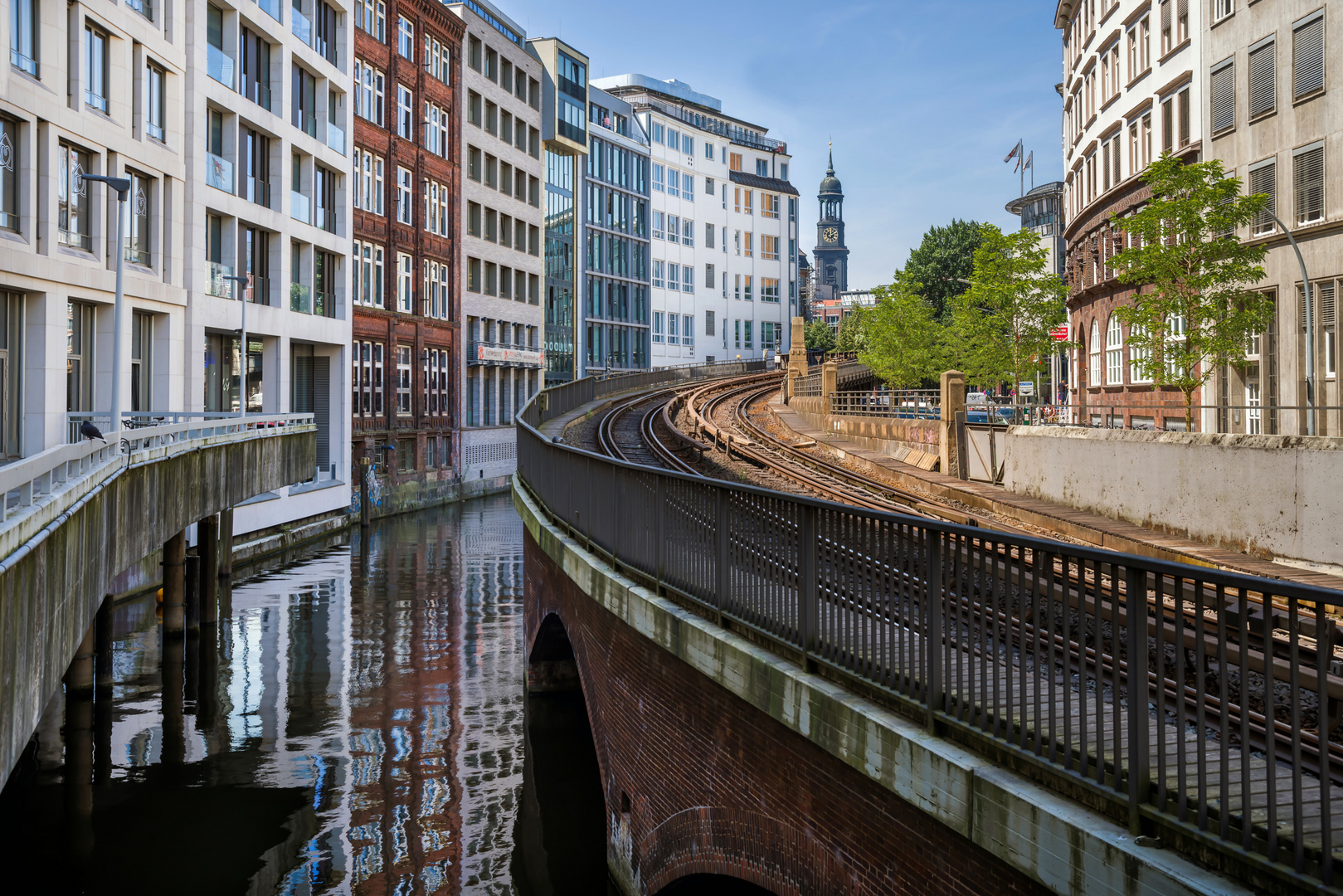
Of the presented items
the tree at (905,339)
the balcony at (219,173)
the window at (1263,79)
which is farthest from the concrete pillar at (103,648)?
the tree at (905,339)

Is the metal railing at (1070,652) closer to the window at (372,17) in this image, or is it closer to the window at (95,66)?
the window at (95,66)

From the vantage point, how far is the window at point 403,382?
5241cm

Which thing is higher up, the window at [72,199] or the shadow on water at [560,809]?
the window at [72,199]

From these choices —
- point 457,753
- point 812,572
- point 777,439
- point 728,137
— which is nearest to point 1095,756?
point 812,572

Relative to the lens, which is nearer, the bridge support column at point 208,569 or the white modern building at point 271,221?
the bridge support column at point 208,569

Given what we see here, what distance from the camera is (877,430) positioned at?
36312 mm

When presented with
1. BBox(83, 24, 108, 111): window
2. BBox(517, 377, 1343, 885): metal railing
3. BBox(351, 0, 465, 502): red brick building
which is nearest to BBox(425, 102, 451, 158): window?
BBox(351, 0, 465, 502): red brick building

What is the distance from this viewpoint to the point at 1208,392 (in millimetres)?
31828

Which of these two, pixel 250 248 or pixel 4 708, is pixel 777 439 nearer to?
pixel 250 248

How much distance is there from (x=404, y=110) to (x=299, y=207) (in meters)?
13.8

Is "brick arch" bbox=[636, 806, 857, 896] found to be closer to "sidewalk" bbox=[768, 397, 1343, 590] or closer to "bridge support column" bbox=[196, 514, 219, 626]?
"sidewalk" bbox=[768, 397, 1343, 590]

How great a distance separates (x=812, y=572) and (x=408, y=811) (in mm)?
11055

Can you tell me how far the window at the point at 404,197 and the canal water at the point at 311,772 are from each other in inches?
1124

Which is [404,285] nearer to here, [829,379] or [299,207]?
[299,207]
